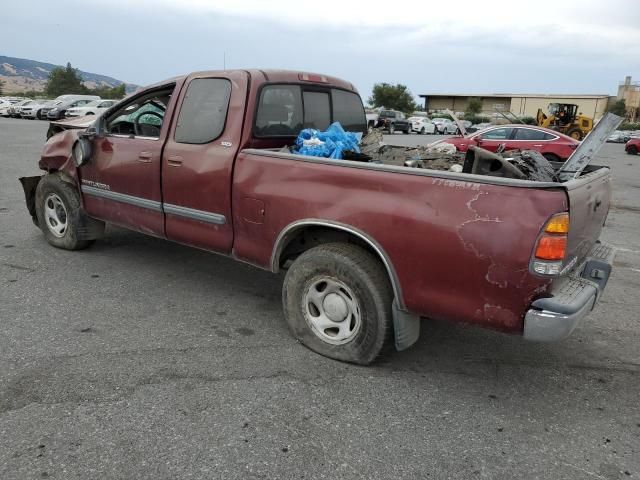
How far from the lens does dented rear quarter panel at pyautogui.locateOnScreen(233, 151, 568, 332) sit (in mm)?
2656

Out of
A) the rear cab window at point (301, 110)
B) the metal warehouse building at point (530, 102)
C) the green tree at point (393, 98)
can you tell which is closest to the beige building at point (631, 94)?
the metal warehouse building at point (530, 102)

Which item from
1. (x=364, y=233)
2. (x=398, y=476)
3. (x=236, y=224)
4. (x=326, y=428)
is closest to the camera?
(x=398, y=476)

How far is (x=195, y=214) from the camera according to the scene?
13.4ft

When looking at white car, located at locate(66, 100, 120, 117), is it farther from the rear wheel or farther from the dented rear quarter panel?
the dented rear quarter panel

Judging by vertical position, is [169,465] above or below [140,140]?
below

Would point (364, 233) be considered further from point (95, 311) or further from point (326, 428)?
point (95, 311)

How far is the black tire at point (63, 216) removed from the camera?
529cm

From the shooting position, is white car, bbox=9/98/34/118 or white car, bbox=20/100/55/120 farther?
white car, bbox=9/98/34/118

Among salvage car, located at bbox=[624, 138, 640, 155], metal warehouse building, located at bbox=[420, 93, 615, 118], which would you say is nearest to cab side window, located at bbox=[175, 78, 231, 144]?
salvage car, located at bbox=[624, 138, 640, 155]

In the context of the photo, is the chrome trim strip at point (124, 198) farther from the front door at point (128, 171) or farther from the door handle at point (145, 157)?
the door handle at point (145, 157)

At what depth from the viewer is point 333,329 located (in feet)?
11.6

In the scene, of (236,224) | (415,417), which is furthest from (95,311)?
(415,417)

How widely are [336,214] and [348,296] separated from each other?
1.82 ft

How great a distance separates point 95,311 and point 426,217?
272cm
